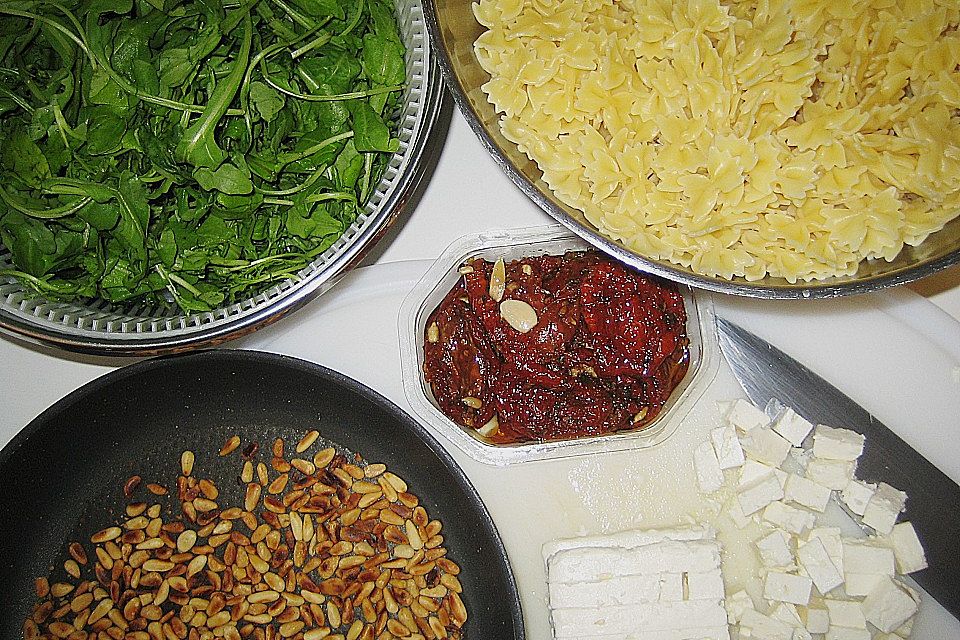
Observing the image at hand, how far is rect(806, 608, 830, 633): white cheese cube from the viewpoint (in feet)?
4.47

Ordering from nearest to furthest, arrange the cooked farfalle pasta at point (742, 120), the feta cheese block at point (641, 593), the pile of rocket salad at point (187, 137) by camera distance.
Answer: the cooked farfalle pasta at point (742, 120) → the pile of rocket salad at point (187, 137) → the feta cheese block at point (641, 593)

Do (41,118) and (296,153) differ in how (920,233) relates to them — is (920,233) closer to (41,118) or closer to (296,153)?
(296,153)

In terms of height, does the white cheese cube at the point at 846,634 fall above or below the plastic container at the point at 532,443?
below

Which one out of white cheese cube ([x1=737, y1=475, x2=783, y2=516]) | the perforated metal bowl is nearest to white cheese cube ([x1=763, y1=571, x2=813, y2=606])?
white cheese cube ([x1=737, y1=475, x2=783, y2=516])

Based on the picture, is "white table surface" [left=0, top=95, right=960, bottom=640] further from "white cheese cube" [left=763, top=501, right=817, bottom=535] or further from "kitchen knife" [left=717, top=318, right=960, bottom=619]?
"white cheese cube" [left=763, top=501, right=817, bottom=535]

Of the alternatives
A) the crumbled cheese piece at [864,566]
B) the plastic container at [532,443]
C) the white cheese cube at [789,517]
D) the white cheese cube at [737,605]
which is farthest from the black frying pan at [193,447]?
the crumbled cheese piece at [864,566]

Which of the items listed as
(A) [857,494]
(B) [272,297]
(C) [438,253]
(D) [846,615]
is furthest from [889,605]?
(B) [272,297]

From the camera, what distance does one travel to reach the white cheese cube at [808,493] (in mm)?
1374

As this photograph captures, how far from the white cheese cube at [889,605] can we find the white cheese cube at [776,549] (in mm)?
143

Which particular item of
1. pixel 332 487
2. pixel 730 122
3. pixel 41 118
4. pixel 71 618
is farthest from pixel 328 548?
pixel 730 122

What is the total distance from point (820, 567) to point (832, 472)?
16cm

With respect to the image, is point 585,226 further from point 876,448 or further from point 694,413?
point 876,448

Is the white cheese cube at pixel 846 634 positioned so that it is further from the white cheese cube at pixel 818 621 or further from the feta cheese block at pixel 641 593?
the feta cheese block at pixel 641 593

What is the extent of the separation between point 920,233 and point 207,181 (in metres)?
0.99
